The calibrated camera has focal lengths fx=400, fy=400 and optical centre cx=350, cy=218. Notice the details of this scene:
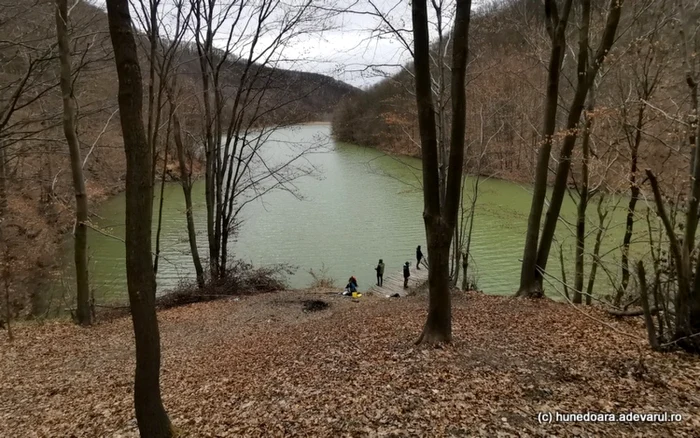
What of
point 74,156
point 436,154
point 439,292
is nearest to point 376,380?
point 439,292

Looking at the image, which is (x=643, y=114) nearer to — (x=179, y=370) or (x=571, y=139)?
(x=571, y=139)

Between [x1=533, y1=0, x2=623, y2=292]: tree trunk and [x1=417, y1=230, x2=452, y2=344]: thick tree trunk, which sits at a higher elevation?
[x1=533, y1=0, x2=623, y2=292]: tree trunk

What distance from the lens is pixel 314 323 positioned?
355 inches

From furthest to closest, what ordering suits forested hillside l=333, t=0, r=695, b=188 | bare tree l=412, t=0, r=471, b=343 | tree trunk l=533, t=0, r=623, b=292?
forested hillside l=333, t=0, r=695, b=188
tree trunk l=533, t=0, r=623, b=292
bare tree l=412, t=0, r=471, b=343

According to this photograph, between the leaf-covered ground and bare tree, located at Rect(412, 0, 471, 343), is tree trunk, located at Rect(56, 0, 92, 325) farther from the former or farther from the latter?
bare tree, located at Rect(412, 0, 471, 343)

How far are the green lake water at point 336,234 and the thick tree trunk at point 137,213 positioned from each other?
32.2 feet

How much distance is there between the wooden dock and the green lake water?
66 centimetres

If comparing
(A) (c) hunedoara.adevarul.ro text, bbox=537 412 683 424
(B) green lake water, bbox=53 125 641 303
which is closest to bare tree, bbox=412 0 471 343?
(A) (c) hunedoara.adevarul.ro text, bbox=537 412 683 424

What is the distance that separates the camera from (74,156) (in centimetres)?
898

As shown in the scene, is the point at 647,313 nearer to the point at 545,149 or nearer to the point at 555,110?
the point at 545,149

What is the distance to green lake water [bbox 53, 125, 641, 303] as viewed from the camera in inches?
618

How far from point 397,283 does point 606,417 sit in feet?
40.0

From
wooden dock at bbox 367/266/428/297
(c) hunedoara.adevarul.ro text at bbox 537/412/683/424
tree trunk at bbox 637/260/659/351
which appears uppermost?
tree trunk at bbox 637/260/659/351

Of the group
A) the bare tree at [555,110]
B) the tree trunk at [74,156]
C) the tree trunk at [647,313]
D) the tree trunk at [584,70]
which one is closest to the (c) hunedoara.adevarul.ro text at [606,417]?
the tree trunk at [647,313]
